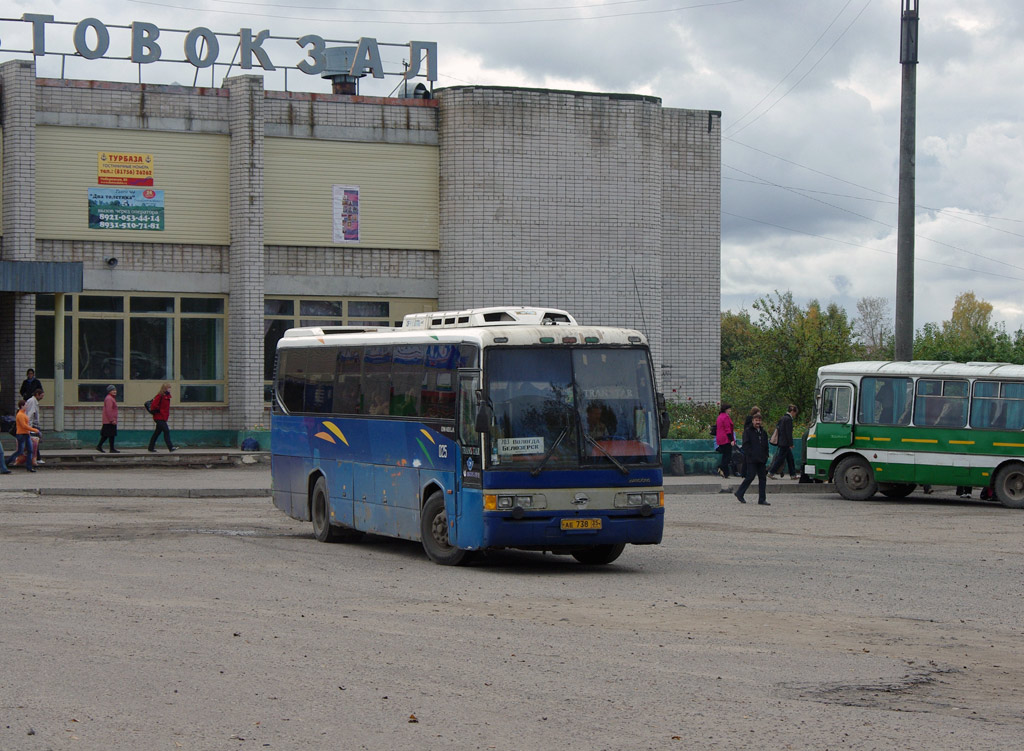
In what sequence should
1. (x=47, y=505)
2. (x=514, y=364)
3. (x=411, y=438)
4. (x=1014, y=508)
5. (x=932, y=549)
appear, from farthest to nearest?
1. (x=1014, y=508)
2. (x=47, y=505)
3. (x=932, y=549)
4. (x=411, y=438)
5. (x=514, y=364)

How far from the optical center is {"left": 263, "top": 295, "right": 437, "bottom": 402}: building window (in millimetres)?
34312

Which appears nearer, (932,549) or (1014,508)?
(932,549)

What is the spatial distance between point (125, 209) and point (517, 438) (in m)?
21.1

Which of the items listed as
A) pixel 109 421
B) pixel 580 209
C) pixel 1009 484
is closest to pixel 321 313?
pixel 109 421

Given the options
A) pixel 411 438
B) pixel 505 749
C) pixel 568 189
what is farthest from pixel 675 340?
pixel 505 749

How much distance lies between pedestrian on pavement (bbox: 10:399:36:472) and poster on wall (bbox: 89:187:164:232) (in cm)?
586

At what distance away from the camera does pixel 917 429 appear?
A: 26688 millimetres

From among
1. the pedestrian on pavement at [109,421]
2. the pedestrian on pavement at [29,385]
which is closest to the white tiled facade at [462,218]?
the pedestrian on pavement at [29,385]

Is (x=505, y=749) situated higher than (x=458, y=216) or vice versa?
(x=458, y=216)

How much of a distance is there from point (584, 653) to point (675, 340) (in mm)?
27904

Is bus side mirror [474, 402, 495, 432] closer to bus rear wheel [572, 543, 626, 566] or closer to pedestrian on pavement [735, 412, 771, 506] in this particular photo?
bus rear wheel [572, 543, 626, 566]

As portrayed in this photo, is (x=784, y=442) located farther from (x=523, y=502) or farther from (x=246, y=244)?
(x=523, y=502)

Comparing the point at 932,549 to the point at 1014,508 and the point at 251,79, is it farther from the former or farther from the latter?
the point at 251,79

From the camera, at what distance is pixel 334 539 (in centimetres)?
1817
